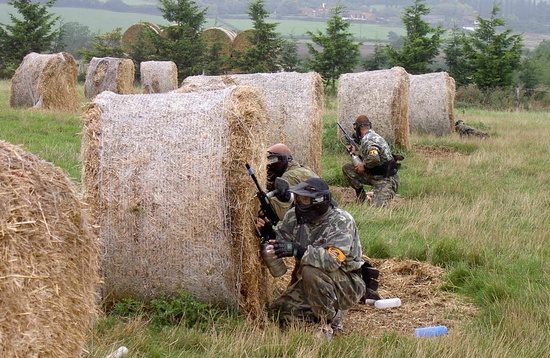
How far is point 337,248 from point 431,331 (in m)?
1.07

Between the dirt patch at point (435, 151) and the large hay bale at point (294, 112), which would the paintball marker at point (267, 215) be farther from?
the dirt patch at point (435, 151)

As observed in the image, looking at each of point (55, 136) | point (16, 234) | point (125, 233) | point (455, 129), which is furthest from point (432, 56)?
point (16, 234)

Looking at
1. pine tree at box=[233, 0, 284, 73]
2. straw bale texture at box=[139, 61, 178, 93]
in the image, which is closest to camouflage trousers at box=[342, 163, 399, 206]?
straw bale texture at box=[139, 61, 178, 93]

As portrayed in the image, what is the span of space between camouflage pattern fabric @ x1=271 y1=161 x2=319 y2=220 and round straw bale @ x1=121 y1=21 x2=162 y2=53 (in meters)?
28.2

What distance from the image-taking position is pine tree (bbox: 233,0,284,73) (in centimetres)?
3412

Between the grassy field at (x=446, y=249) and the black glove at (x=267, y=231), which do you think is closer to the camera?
the grassy field at (x=446, y=249)

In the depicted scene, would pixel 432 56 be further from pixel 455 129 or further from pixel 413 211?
pixel 413 211

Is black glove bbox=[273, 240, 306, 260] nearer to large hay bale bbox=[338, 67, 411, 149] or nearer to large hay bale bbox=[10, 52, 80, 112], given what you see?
large hay bale bbox=[338, 67, 411, 149]

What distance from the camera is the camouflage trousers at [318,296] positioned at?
6.77 metres

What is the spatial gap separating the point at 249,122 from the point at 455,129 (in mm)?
14289

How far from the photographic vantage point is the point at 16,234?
4.08 meters

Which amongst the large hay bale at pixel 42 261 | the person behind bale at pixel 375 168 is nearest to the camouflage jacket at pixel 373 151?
the person behind bale at pixel 375 168

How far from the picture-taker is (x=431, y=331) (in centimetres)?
664

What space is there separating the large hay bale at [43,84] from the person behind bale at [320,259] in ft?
47.1
